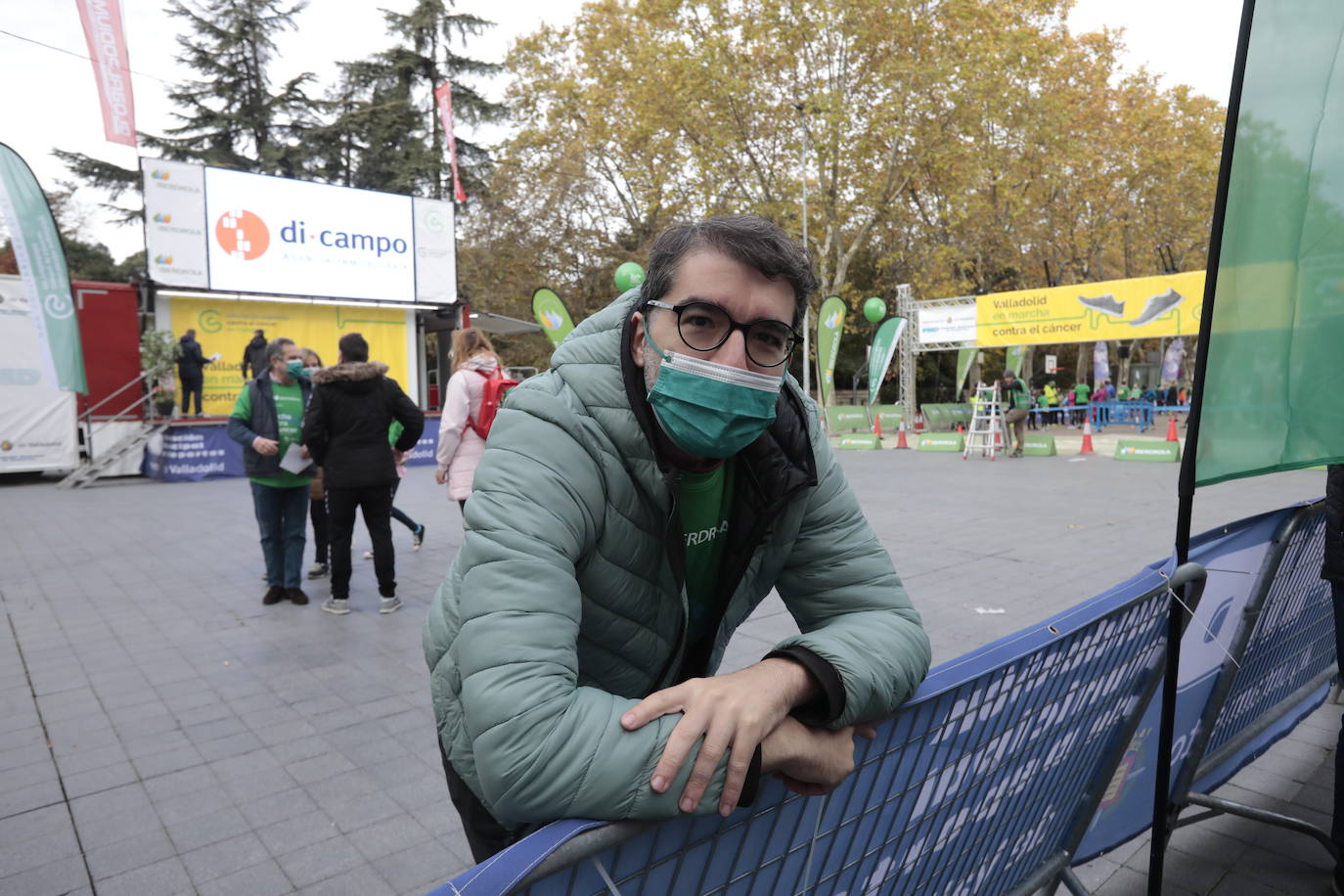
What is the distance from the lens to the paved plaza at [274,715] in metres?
2.84

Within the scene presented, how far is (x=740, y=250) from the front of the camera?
4.48ft

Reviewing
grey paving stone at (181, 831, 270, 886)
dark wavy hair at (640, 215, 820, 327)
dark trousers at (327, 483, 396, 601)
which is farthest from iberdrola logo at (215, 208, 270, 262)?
dark wavy hair at (640, 215, 820, 327)

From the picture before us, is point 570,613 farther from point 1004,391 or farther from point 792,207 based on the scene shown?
point 792,207

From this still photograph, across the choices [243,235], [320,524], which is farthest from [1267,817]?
[243,235]

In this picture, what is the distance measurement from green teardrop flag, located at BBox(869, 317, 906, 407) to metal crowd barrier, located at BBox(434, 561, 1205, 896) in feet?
72.0

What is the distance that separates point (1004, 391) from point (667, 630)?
722 inches

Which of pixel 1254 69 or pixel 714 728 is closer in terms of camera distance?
pixel 714 728

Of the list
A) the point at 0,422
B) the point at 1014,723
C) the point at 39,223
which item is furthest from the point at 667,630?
the point at 0,422

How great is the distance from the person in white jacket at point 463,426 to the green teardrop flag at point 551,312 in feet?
37.4

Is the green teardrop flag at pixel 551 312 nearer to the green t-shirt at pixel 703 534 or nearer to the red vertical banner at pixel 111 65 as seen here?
the red vertical banner at pixel 111 65

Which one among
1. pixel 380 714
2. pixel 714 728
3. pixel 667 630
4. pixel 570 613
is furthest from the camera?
pixel 380 714

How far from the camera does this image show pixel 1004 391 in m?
18.3

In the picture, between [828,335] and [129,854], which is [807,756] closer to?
[129,854]

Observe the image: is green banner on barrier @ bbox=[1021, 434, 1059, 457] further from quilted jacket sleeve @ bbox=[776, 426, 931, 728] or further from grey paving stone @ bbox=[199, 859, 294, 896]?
quilted jacket sleeve @ bbox=[776, 426, 931, 728]
